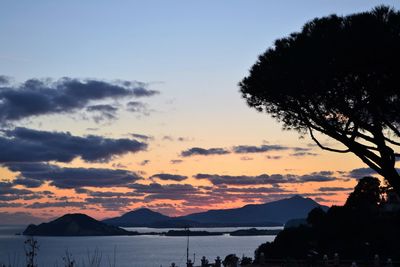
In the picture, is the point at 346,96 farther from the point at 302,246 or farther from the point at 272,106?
the point at 302,246

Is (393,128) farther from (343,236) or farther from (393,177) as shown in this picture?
(343,236)

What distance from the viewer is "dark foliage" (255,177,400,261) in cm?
5841

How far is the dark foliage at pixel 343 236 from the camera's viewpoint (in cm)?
5841

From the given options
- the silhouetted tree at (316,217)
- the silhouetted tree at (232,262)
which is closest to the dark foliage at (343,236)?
the silhouetted tree at (316,217)

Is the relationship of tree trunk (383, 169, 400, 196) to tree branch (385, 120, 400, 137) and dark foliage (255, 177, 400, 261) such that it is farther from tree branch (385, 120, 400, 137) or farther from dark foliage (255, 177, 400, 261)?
dark foliage (255, 177, 400, 261)

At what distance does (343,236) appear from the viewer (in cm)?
6131

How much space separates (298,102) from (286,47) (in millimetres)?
1674

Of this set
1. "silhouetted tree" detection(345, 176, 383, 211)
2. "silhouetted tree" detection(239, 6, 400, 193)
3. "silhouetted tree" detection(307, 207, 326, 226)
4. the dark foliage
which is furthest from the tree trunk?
"silhouetted tree" detection(345, 176, 383, 211)

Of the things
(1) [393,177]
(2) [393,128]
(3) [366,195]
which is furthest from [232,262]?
(3) [366,195]

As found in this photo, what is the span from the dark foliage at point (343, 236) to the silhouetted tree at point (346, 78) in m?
39.3

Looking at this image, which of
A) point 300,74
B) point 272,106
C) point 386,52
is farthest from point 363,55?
point 272,106

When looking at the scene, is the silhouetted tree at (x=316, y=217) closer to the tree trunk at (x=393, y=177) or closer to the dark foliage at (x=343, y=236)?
the dark foliage at (x=343, y=236)

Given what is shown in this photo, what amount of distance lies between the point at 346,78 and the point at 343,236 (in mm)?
46822

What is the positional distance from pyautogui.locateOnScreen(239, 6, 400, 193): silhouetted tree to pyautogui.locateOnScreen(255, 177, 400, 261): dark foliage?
39.3m
